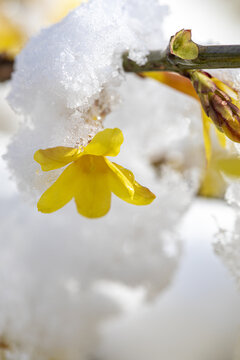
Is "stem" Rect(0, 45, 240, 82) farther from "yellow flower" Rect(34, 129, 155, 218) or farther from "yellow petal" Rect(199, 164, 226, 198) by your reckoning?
"yellow petal" Rect(199, 164, 226, 198)

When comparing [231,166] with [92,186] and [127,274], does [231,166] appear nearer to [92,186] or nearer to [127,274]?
[92,186]

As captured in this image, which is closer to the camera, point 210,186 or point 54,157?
point 54,157

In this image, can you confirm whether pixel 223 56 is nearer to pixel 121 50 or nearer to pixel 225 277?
pixel 121 50

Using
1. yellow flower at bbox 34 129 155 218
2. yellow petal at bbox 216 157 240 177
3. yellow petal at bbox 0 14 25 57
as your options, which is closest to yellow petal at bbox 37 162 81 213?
yellow flower at bbox 34 129 155 218

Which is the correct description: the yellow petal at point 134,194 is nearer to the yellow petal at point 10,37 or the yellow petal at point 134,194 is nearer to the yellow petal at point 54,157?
the yellow petal at point 54,157

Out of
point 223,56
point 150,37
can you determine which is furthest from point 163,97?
point 223,56

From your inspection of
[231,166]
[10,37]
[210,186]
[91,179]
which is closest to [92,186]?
[91,179]

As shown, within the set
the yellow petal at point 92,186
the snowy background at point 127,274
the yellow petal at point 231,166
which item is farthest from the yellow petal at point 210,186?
the yellow petal at point 92,186
